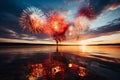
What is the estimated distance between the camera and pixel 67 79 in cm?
1126

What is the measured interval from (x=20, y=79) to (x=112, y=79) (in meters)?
6.69

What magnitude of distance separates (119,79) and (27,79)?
22.1 ft

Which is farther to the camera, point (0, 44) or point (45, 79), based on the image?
point (0, 44)

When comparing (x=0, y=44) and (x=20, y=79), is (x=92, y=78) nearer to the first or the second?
(x=20, y=79)

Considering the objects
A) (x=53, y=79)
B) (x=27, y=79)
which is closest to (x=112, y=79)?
(x=53, y=79)

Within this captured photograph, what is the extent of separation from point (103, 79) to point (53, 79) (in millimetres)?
3695

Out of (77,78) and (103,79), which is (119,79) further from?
(77,78)

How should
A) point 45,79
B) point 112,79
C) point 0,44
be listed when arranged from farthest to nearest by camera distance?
point 0,44 < point 112,79 < point 45,79

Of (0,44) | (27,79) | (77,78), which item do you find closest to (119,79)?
(77,78)

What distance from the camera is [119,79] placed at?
Result: 38.3 feet

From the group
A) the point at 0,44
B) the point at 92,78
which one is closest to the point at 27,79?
the point at 92,78

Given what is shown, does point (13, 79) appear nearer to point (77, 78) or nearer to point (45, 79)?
point (45, 79)

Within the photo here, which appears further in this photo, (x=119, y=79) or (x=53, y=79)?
(x=119, y=79)

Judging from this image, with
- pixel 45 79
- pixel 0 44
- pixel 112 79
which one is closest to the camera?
pixel 45 79
